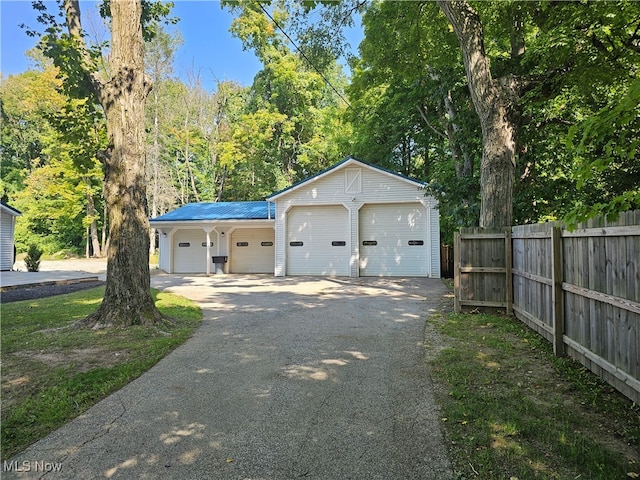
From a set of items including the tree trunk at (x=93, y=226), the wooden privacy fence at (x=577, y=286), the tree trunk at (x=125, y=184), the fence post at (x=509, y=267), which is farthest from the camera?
the tree trunk at (x=93, y=226)

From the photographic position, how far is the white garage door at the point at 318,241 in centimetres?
1580

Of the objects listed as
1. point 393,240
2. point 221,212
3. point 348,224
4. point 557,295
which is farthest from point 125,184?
point 221,212

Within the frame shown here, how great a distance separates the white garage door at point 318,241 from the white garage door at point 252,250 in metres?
2.16

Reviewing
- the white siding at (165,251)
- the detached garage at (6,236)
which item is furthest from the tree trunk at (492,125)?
the detached garage at (6,236)

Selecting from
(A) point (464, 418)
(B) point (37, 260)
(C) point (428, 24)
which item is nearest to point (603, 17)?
(C) point (428, 24)

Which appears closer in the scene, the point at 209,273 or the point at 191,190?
the point at 209,273

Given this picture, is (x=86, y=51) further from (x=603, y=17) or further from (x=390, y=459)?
(x=603, y=17)

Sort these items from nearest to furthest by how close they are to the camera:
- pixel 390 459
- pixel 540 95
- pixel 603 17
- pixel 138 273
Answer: pixel 390 459, pixel 138 273, pixel 603 17, pixel 540 95

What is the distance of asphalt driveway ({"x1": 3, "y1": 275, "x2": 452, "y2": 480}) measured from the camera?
2363mm

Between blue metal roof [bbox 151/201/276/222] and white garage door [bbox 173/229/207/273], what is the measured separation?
917mm

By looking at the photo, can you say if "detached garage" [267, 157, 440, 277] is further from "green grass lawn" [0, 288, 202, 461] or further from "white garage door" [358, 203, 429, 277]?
"green grass lawn" [0, 288, 202, 461]

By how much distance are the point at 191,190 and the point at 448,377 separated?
32.0 meters

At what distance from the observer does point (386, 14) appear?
35.8 feet

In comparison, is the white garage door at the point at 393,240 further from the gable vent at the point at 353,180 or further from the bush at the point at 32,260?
the bush at the point at 32,260
